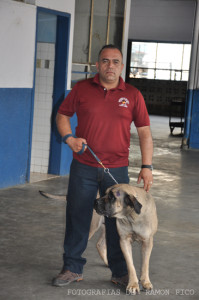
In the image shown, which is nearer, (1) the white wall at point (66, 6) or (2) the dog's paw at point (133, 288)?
(2) the dog's paw at point (133, 288)

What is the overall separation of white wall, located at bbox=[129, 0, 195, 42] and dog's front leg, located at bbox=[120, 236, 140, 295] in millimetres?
16152

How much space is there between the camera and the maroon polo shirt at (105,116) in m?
3.62

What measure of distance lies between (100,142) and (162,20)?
16272 mm

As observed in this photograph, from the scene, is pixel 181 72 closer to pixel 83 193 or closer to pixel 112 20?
pixel 112 20

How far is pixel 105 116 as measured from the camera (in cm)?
361

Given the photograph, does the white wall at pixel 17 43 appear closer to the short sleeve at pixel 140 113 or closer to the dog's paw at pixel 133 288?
the short sleeve at pixel 140 113

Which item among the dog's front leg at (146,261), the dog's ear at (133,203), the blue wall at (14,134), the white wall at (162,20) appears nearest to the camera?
the dog's ear at (133,203)

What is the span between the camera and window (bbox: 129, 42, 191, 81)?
20531 mm

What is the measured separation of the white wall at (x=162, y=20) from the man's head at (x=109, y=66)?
15.8 meters

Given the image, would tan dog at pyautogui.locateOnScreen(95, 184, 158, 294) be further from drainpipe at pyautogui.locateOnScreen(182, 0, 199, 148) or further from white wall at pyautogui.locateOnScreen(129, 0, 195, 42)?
white wall at pyautogui.locateOnScreen(129, 0, 195, 42)

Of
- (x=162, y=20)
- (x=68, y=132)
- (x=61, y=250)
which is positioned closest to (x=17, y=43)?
(x=61, y=250)

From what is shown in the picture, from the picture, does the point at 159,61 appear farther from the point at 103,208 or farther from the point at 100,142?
the point at 103,208

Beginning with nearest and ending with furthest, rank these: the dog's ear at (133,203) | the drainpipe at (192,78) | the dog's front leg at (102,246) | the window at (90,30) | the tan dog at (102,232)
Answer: the dog's ear at (133,203) < the tan dog at (102,232) < the dog's front leg at (102,246) < the window at (90,30) < the drainpipe at (192,78)

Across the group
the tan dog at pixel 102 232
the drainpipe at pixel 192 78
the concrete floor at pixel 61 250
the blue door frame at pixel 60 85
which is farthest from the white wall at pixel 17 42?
the drainpipe at pixel 192 78
